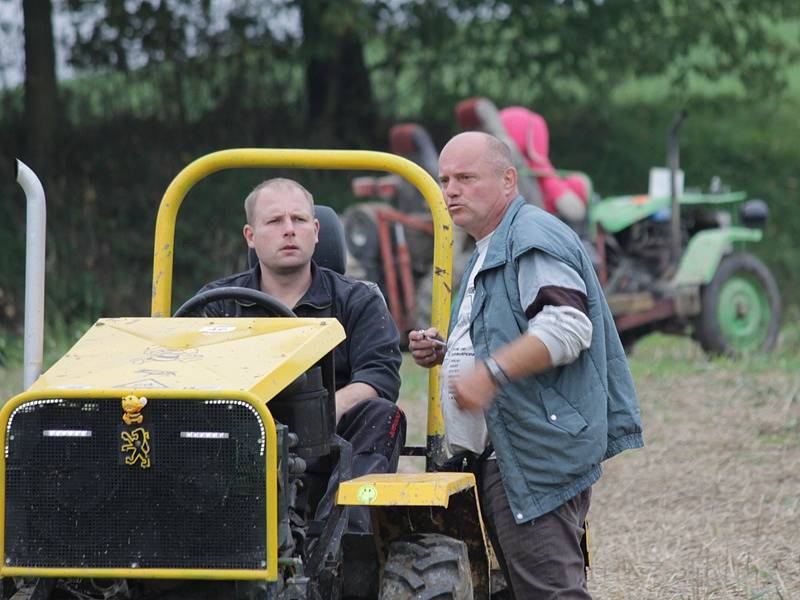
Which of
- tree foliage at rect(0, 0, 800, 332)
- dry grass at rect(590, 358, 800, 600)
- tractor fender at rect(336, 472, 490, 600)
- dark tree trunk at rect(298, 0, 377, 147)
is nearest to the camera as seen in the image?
tractor fender at rect(336, 472, 490, 600)

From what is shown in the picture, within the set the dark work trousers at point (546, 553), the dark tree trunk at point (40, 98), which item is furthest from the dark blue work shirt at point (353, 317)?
the dark tree trunk at point (40, 98)

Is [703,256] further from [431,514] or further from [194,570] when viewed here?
[194,570]

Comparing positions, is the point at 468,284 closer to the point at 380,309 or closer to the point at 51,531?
the point at 380,309

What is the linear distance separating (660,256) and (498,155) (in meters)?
8.14

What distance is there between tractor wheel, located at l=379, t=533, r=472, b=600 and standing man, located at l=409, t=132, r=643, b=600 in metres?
0.12

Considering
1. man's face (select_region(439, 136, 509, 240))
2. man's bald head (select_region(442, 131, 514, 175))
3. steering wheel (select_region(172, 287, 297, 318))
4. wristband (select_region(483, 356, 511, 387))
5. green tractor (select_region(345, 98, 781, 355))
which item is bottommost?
green tractor (select_region(345, 98, 781, 355))

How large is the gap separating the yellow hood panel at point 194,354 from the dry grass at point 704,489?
71.1 inches

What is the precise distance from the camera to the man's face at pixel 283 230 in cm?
468

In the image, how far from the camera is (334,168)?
15.8 feet

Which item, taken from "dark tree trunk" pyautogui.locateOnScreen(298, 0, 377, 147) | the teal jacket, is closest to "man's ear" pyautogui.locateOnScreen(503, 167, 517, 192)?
the teal jacket

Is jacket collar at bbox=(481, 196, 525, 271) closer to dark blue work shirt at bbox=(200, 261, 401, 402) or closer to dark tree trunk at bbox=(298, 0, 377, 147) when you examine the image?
dark blue work shirt at bbox=(200, 261, 401, 402)

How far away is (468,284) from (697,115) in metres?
16.5

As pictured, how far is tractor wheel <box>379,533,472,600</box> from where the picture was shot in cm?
396

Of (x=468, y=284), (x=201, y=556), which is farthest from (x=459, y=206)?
(x=201, y=556)
